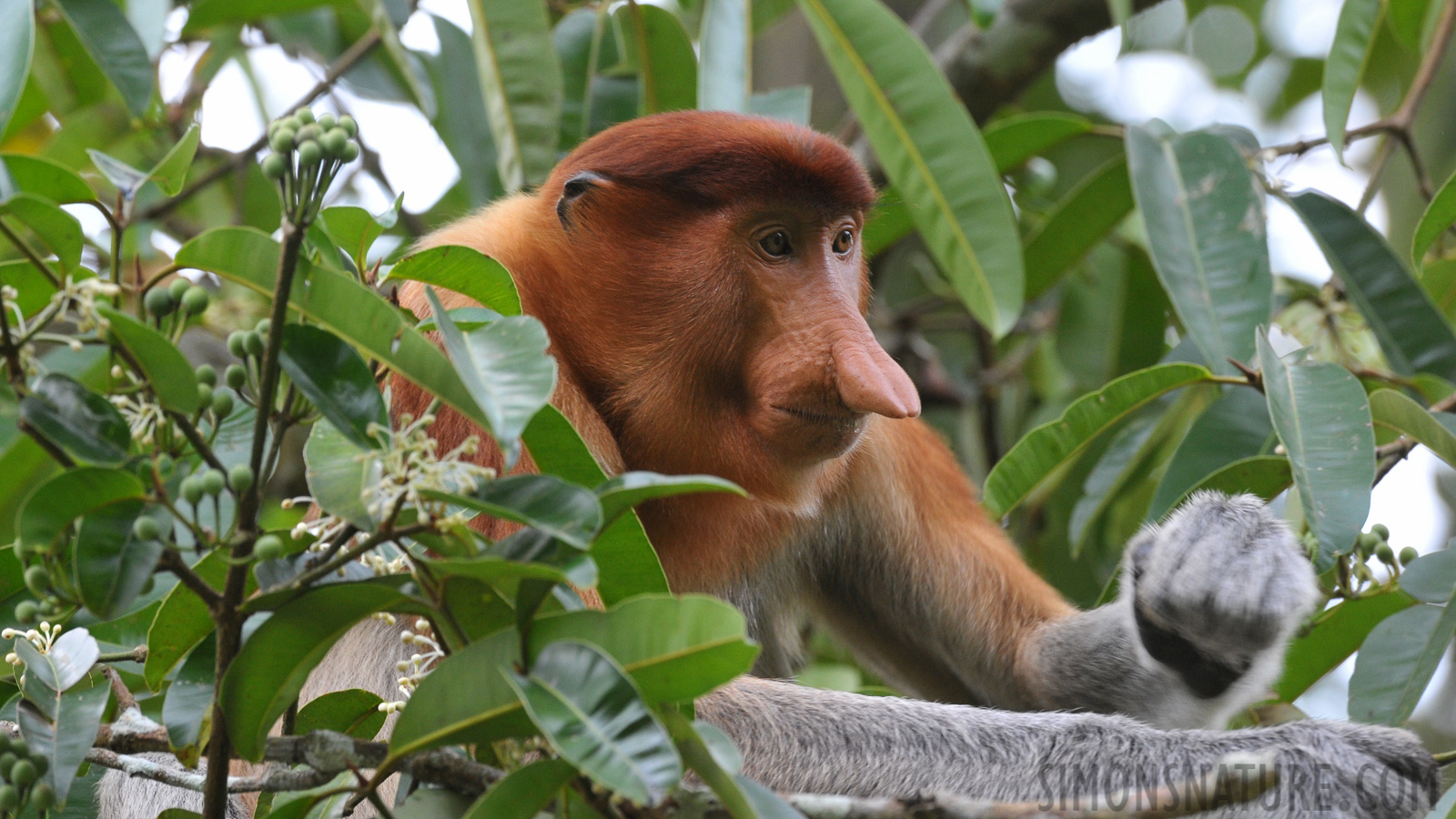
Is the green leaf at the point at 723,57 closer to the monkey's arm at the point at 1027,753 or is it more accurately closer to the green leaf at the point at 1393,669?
the monkey's arm at the point at 1027,753

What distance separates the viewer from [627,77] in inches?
136

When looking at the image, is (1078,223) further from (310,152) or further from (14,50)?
(310,152)

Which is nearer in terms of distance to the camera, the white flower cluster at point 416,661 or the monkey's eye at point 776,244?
the white flower cluster at point 416,661

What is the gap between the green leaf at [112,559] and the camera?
123 cm

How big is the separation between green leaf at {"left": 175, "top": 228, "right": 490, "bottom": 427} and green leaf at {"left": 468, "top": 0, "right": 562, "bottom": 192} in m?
1.54

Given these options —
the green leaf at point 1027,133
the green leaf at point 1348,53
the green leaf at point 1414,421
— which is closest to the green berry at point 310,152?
the green leaf at point 1414,421

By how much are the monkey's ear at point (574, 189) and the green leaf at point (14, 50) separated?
2.86ft

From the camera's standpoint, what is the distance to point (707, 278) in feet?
7.47

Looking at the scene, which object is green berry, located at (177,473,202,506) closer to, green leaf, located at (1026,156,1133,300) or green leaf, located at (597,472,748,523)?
green leaf, located at (597,472,748,523)

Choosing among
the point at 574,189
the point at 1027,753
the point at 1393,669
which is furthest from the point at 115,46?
the point at 1393,669

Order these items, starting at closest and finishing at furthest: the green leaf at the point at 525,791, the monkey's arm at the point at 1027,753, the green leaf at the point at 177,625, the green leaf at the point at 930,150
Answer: the green leaf at the point at 525,791, the green leaf at the point at 177,625, the monkey's arm at the point at 1027,753, the green leaf at the point at 930,150

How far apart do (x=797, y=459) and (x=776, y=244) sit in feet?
1.26

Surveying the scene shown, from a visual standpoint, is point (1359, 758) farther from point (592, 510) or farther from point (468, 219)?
point (468, 219)

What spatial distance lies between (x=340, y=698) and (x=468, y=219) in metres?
1.24
